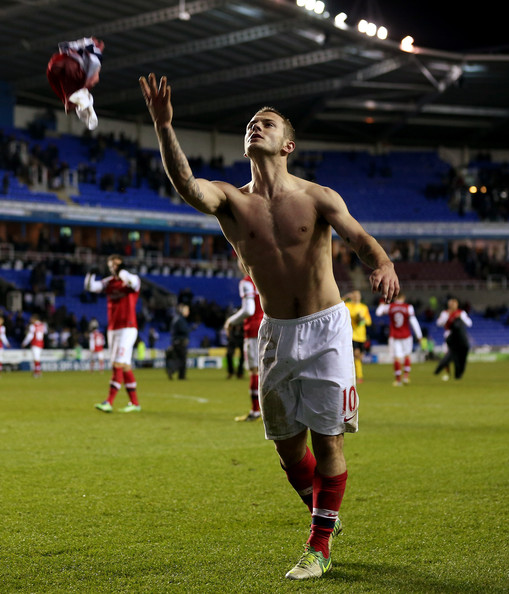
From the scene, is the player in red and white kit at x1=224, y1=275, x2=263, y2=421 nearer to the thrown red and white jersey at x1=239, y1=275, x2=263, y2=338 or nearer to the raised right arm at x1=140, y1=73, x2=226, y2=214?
the thrown red and white jersey at x1=239, y1=275, x2=263, y2=338

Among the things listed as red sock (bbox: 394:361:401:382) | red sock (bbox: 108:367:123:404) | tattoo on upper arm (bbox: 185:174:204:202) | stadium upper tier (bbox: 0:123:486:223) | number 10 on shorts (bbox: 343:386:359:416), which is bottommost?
red sock (bbox: 394:361:401:382)

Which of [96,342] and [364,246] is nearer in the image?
[364,246]

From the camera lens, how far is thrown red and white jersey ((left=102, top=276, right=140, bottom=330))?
484 inches

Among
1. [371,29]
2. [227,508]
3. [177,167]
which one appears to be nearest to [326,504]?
[227,508]

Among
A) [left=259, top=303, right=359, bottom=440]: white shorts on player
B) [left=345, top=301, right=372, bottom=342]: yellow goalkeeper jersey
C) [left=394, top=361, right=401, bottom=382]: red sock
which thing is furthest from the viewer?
[left=394, top=361, right=401, bottom=382]: red sock

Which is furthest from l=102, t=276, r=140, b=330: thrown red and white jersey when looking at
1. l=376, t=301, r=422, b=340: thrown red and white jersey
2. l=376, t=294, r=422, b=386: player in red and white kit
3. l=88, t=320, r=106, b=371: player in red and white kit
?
l=88, t=320, r=106, b=371: player in red and white kit

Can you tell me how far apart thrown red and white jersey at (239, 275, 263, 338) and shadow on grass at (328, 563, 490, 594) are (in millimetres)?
7088

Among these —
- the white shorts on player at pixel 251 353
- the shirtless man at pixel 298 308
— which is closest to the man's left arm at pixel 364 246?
the shirtless man at pixel 298 308

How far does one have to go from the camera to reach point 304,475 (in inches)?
182

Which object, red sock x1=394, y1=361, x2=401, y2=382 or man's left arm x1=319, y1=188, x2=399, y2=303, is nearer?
man's left arm x1=319, y1=188, x2=399, y2=303

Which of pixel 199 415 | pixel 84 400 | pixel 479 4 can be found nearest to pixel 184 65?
pixel 479 4

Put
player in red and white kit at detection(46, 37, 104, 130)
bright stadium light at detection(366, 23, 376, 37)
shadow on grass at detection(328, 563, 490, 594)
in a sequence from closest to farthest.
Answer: shadow on grass at detection(328, 563, 490, 594), player in red and white kit at detection(46, 37, 104, 130), bright stadium light at detection(366, 23, 376, 37)

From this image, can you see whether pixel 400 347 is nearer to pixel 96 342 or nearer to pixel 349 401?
pixel 96 342

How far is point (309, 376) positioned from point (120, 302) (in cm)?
845
